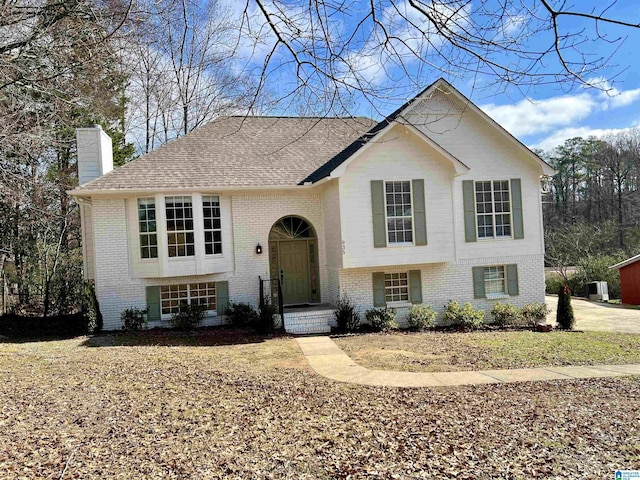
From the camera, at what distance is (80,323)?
46.3ft

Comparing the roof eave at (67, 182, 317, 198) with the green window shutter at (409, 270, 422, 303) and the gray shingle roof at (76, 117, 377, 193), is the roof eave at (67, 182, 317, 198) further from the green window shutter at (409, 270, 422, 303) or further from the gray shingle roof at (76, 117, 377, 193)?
the green window shutter at (409, 270, 422, 303)

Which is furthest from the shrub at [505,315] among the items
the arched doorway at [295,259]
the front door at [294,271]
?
the front door at [294,271]

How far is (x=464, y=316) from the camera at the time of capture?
1474 cm

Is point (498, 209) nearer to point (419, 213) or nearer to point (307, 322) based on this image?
point (419, 213)

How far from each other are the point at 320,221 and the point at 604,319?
1137 cm

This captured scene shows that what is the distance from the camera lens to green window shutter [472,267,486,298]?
15.4 metres

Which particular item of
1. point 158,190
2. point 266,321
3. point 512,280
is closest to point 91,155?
point 158,190

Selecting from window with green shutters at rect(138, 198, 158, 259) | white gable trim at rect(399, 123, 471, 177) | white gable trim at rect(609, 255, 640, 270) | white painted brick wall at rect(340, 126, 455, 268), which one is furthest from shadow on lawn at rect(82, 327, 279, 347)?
white gable trim at rect(609, 255, 640, 270)

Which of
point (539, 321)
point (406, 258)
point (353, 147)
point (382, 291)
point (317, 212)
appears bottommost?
point (539, 321)

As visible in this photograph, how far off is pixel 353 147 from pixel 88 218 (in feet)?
29.0

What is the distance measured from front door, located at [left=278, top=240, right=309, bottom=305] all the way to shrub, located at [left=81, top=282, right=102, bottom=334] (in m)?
5.71

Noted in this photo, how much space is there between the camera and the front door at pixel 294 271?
15.7 m

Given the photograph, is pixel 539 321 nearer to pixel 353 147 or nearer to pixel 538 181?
pixel 538 181

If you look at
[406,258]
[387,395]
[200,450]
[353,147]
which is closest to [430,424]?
[387,395]
